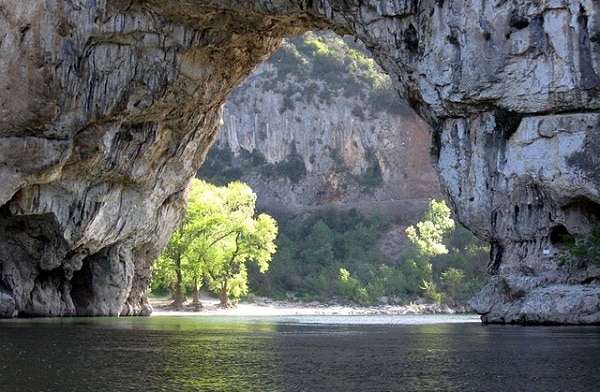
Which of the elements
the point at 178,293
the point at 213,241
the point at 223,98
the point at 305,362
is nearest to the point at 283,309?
the point at 178,293

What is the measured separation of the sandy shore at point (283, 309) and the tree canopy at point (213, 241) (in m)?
1.59

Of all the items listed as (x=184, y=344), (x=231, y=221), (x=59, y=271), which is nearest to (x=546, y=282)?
(x=184, y=344)

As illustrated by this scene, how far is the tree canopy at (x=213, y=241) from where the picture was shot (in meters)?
69.7

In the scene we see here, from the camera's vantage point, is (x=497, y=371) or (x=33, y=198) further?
(x=33, y=198)

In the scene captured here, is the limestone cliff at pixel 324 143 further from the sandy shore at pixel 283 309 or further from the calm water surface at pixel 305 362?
the calm water surface at pixel 305 362

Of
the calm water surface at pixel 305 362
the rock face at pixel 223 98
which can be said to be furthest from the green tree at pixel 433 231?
the calm water surface at pixel 305 362

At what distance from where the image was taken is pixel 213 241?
7094 centimetres

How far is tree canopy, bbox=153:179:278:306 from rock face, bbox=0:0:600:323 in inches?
558

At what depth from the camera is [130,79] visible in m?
44.1

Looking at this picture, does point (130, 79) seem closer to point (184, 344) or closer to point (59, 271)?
point (59, 271)

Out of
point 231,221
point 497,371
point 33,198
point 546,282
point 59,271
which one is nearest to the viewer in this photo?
point 497,371

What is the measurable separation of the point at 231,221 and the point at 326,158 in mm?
52890

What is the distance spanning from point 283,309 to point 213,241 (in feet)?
43.7

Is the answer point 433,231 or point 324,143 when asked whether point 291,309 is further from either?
point 324,143
